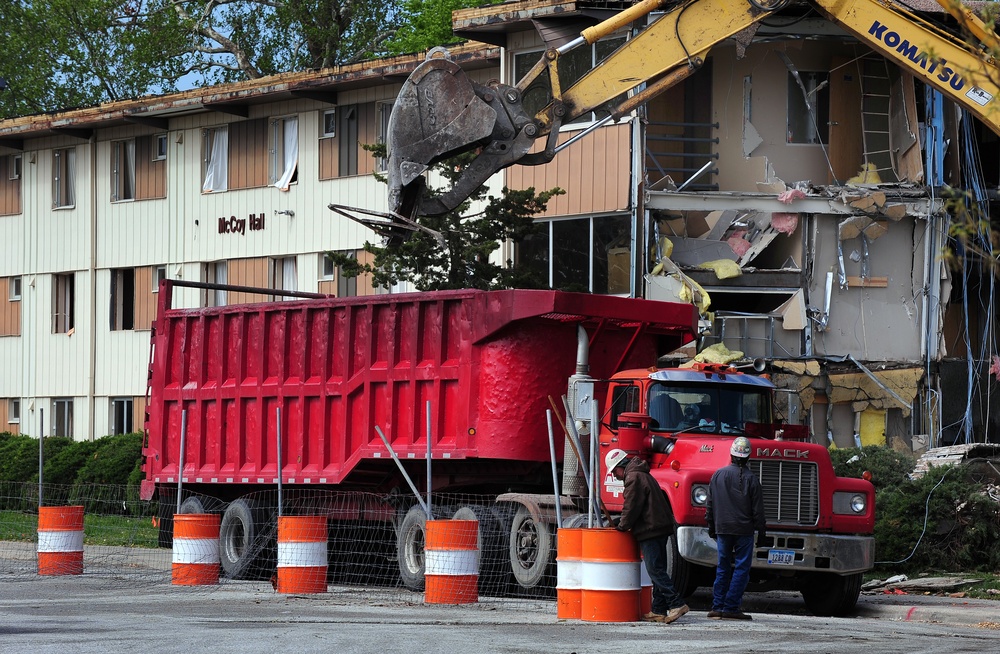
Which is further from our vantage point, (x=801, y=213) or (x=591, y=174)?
(x=591, y=174)

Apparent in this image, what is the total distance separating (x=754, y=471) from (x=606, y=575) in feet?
8.32

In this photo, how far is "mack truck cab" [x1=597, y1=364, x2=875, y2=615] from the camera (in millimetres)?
15742

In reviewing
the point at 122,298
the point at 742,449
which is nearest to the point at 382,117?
the point at 122,298

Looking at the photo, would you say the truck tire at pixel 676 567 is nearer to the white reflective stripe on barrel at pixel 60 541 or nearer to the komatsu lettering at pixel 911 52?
the komatsu lettering at pixel 911 52

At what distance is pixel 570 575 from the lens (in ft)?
46.2

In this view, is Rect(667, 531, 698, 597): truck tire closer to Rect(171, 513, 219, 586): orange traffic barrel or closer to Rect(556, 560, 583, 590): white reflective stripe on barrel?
Rect(556, 560, 583, 590): white reflective stripe on barrel

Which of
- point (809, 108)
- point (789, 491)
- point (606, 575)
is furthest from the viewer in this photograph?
point (809, 108)

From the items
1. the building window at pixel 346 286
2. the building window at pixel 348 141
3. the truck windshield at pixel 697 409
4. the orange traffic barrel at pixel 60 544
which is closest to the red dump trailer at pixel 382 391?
the truck windshield at pixel 697 409

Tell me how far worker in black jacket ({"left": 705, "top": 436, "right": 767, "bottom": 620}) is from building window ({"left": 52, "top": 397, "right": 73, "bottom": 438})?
2800 centimetres

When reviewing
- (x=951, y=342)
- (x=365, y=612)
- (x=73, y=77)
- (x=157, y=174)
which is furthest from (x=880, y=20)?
(x=73, y=77)

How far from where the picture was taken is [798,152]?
29.9 metres

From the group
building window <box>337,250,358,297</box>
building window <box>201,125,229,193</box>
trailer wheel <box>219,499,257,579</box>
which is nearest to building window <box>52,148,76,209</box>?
building window <box>201,125,229,193</box>

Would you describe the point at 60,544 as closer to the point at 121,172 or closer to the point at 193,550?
the point at 193,550

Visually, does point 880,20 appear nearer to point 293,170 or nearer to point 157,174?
point 293,170
